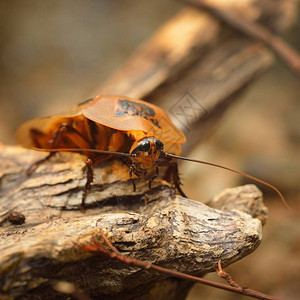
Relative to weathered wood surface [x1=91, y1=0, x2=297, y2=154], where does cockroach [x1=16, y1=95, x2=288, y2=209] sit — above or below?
below

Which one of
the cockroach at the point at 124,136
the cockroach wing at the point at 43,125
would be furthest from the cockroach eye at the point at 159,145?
the cockroach wing at the point at 43,125

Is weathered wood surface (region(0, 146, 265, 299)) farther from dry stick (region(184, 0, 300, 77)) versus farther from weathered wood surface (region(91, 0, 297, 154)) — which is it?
dry stick (region(184, 0, 300, 77))

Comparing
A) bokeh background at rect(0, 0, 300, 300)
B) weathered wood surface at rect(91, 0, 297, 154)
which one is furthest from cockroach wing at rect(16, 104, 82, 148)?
bokeh background at rect(0, 0, 300, 300)

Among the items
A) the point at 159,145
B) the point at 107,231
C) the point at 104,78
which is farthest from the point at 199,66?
the point at 104,78

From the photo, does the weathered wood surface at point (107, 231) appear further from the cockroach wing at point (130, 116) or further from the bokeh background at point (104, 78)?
the bokeh background at point (104, 78)

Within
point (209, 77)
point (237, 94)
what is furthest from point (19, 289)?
point (237, 94)
